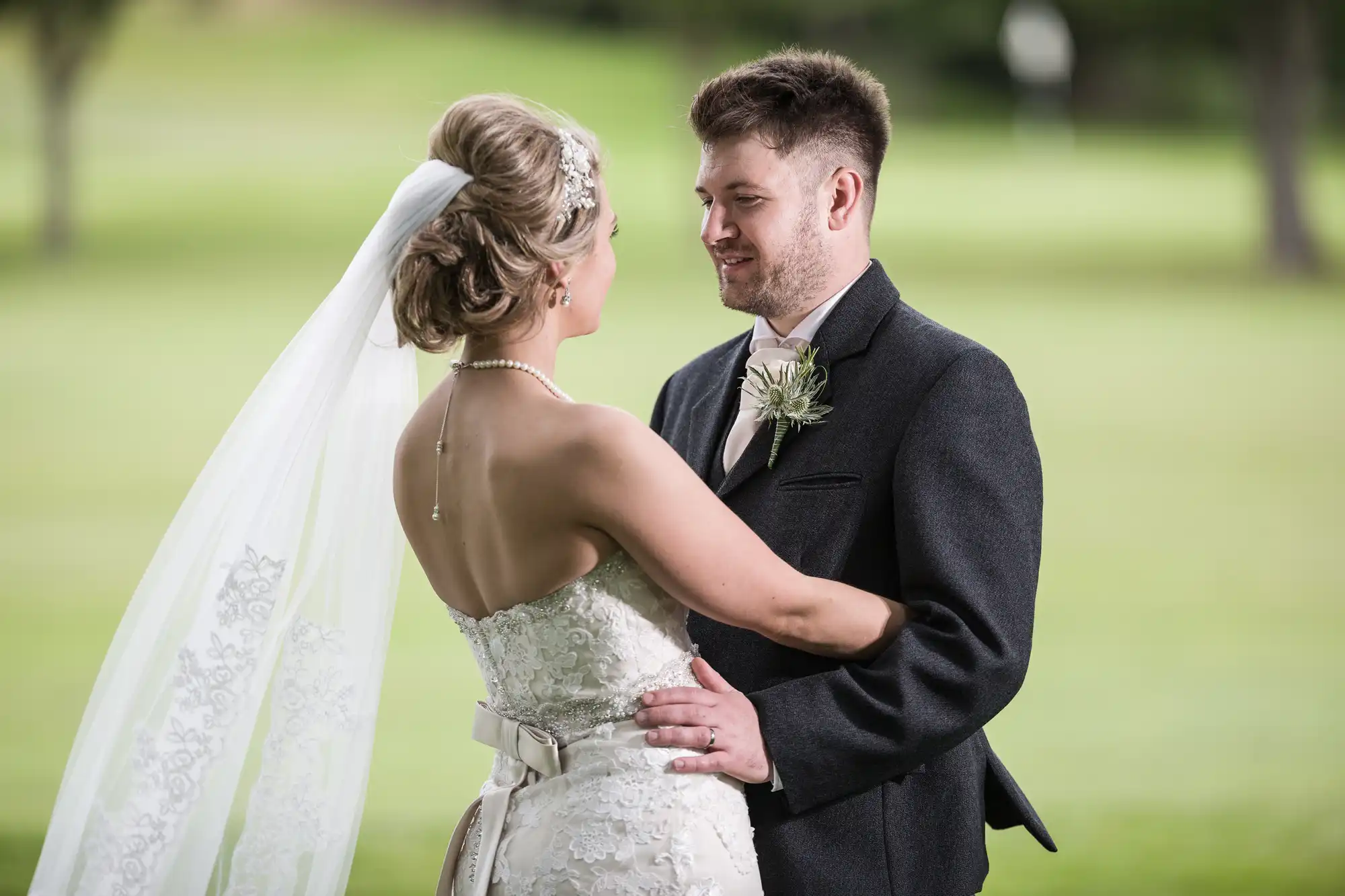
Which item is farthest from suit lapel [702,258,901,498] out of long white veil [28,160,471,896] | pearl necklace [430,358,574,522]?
long white veil [28,160,471,896]

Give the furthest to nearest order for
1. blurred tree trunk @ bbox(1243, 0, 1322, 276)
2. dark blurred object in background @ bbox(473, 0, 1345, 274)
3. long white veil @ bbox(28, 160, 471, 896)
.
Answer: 1. dark blurred object in background @ bbox(473, 0, 1345, 274)
2. blurred tree trunk @ bbox(1243, 0, 1322, 276)
3. long white veil @ bbox(28, 160, 471, 896)

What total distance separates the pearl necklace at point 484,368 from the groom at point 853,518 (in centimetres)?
42

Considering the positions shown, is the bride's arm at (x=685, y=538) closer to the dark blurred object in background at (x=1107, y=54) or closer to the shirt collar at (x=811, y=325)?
the shirt collar at (x=811, y=325)

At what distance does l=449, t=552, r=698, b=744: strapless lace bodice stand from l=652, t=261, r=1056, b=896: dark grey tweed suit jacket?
0.65 feet

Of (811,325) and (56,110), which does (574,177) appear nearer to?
(811,325)

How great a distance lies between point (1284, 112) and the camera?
15.7 m

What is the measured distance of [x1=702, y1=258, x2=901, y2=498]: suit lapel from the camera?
237 cm

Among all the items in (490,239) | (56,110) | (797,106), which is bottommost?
(490,239)

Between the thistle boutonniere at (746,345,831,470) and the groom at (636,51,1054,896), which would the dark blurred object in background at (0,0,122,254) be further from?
the thistle boutonniere at (746,345,831,470)

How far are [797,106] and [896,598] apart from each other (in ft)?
2.70

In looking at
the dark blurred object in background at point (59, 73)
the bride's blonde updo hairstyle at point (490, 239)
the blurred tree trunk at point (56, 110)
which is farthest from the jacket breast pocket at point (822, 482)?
the blurred tree trunk at point (56, 110)

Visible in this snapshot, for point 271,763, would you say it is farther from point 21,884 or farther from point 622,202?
point 622,202

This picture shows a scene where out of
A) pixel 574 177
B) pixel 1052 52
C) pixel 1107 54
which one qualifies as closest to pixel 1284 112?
pixel 1052 52

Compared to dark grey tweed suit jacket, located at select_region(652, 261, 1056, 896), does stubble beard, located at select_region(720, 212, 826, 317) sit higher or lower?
higher
